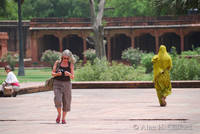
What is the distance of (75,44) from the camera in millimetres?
54125

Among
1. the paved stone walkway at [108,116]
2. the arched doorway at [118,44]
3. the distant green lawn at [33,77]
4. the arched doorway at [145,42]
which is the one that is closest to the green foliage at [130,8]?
the arched doorway at [145,42]

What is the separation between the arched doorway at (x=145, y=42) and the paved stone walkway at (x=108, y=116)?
3567 cm

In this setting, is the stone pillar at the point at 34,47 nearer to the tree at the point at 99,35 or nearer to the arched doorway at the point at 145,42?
the arched doorway at the point at 145,42

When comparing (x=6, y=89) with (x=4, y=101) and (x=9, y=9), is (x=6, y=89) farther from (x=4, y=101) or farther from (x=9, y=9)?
(x=9, y=9)

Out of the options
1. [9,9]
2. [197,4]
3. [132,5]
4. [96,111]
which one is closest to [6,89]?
[96,111]

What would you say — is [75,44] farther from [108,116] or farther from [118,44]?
[108,116]

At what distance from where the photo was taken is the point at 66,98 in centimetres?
1012

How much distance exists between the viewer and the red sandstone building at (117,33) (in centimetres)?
4706

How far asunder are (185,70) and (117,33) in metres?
28.3

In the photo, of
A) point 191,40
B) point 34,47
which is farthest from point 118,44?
point 34,47

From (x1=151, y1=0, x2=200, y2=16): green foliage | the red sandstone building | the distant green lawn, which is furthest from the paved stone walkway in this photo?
the red sandstone building

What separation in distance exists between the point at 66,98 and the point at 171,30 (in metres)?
37.9

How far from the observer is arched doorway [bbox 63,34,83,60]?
5341 centimetres

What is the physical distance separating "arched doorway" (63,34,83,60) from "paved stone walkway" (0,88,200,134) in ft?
123
